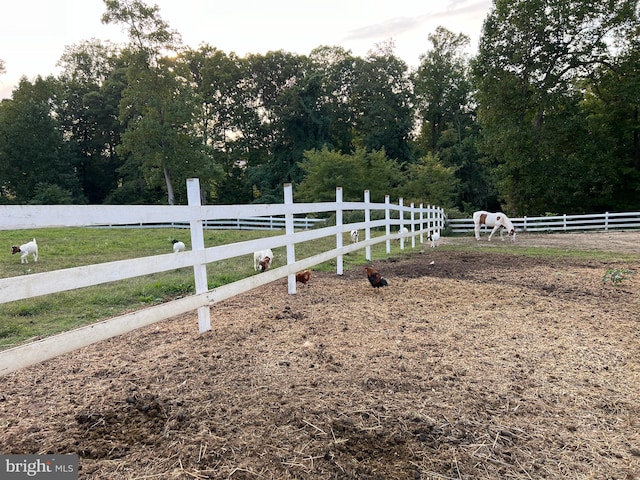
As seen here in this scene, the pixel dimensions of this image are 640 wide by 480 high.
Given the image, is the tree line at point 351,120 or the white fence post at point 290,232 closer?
the white fence post at point 290,232

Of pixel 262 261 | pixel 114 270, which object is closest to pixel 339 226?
pixel 262 261

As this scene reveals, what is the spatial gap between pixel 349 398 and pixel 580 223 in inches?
856

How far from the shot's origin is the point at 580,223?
64.6 feet

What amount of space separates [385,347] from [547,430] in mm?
1271

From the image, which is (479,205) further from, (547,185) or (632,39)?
(632,39)

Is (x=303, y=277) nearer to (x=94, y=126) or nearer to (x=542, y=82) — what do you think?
(x=542, y=82)

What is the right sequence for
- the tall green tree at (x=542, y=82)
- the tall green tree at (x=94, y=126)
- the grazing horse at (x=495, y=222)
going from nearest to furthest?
the grazing horse at (x=495, y=222)
the tall green tree at (x=542, y=82)
the tall green tree at (x=94, y=126)

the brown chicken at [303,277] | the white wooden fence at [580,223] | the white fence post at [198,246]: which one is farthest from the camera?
the white wooden fence at [580,223]

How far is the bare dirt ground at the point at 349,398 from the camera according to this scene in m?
1.75

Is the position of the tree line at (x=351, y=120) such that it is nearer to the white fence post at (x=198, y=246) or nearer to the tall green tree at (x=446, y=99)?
the tall green tree at (x=446, y=99)

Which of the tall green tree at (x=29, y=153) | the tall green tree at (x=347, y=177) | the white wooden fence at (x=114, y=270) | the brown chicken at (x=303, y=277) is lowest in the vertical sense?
the brown chicken at (x=303, y=277)

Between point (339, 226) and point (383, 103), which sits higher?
point (383, 103)

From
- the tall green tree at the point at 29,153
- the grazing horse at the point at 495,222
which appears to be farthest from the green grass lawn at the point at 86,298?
the tall green tree at the point at 29,153

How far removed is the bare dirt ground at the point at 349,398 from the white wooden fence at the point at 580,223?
17.7m
